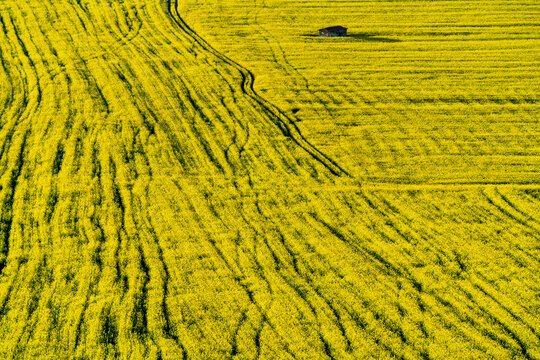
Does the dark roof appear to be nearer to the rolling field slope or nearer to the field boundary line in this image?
the rolling field slope

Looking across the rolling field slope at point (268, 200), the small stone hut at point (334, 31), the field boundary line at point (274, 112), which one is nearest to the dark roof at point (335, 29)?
the small stone hut at point (334, 31)

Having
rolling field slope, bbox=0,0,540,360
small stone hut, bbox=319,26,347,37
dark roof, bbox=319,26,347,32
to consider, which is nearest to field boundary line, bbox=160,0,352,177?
rolling field slope, bbox=0,0,540,360

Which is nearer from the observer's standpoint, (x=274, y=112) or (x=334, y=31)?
(x=274, y=112)

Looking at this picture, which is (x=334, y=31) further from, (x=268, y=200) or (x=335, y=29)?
(x=268, y=200)

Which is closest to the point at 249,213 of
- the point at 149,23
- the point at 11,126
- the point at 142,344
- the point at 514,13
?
the point at 142,344

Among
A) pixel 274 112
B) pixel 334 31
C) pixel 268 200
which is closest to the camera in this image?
pixel 268 200

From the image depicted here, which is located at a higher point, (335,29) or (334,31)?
(335,29)

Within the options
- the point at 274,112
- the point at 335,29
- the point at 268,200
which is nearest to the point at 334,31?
the point at 335,29

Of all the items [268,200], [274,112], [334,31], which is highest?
[334,31]
